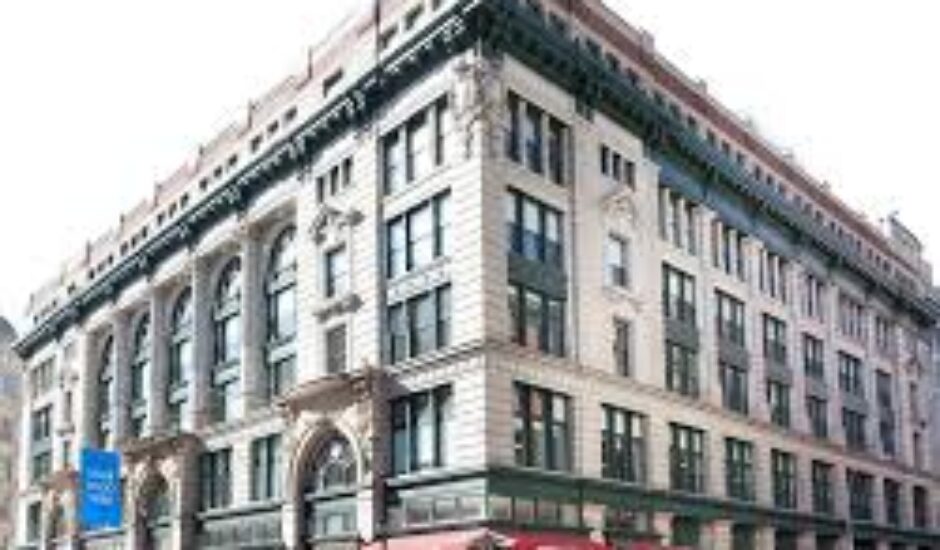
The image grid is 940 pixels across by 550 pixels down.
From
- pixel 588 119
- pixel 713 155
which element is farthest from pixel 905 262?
pixel 588 119

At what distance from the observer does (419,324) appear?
40875 millimetres

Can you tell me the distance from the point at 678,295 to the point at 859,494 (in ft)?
71.4

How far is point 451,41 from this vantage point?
40.5m

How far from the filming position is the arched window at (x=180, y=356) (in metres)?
58.4

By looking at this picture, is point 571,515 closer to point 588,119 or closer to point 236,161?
point 588,119

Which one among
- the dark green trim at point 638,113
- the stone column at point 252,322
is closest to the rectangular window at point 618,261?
the dark green trim at point 638,113

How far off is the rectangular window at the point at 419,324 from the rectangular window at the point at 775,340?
2224 cm

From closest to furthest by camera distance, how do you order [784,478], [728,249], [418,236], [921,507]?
[418,236] → [728,249] → [784,478] → [921,507]

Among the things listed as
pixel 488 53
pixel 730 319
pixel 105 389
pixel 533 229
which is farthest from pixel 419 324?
pixel 105 389

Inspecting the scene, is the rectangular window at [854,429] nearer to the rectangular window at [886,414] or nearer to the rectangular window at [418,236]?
the rectangular window at [886,414]

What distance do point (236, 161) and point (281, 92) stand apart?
541 centimetres

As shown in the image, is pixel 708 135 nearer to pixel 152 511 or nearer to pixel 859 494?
pixel 859 494

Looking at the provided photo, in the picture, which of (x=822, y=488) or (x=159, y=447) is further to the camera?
(x=822, y=488)

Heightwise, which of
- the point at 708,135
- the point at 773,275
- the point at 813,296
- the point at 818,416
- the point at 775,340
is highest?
the point at 708,135
